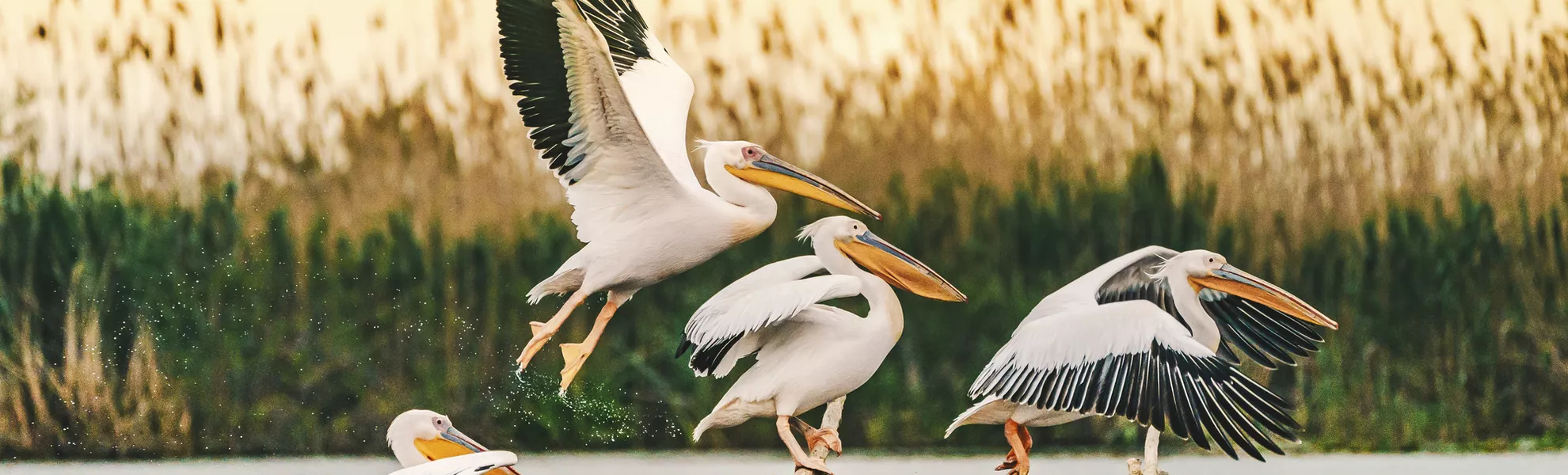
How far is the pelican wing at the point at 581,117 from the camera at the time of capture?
12.4ft

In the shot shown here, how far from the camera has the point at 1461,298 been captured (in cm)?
555

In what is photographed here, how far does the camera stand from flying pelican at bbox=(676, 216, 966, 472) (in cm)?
373

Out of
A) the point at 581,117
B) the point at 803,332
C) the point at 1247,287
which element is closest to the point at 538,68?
the point at 581,117

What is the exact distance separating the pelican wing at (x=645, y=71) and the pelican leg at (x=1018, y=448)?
4.10ft

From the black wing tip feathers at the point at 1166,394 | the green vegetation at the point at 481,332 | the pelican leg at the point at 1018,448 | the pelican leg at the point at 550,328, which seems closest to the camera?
the black wing tip feathers at the point at 1166,394

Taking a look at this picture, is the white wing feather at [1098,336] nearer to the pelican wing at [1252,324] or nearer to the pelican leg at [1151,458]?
the pelican leg at [1151,458]

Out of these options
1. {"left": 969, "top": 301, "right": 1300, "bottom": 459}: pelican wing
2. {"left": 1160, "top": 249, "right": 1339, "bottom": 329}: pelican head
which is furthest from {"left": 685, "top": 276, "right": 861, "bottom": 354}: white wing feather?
{"left": 1160, "top": 249, "right": 1339, "bottom": 329}: pelican head

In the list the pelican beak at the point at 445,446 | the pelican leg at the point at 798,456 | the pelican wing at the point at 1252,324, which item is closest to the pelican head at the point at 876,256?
the pelican leg at the point at 798,456

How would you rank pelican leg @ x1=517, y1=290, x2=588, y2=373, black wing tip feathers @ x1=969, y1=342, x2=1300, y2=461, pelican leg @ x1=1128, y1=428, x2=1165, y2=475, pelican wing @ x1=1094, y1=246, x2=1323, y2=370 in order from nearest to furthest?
black wing tip feathers @ x1=969, y1=342, x2=1300, y2=461, pelican leg @ x1=1128, y1=428, x2=1165, y2=475, pelican leg @ x1=517, y1=290, x2=588, y2=373, pelican wing @ x1=1094, y1=246, x2=1323, y2=370

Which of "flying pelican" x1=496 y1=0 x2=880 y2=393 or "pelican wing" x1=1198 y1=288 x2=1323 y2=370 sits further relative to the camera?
"pelican wing" x1=1198 y1=288 x2=1323 y2=370

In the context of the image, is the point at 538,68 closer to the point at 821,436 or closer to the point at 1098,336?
the point at 821,436

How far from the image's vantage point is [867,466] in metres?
4.93

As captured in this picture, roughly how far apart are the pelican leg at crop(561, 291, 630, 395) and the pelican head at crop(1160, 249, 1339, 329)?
60.4 inches

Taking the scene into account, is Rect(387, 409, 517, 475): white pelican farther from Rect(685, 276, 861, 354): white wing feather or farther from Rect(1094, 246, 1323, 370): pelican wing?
Rect(1094, 246, 1323, 370): pelican wing
